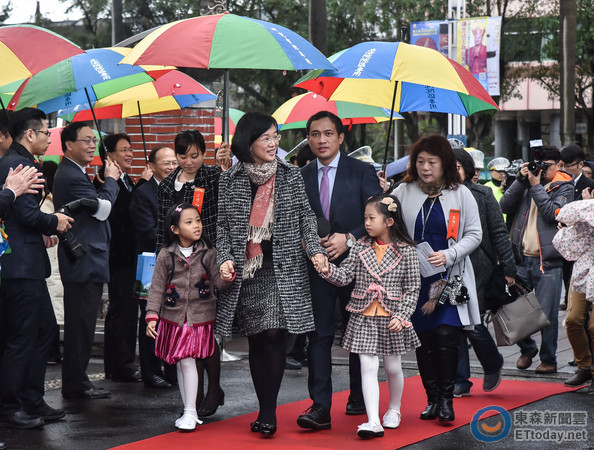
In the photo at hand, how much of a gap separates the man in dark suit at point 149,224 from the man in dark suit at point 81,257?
1.64ft

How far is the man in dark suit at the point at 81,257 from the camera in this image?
742 centimetres

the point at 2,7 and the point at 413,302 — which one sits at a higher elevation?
the point at 2,7

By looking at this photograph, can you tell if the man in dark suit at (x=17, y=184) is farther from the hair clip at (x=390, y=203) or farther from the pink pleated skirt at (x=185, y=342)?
the hair clip at (x=390, y=203)

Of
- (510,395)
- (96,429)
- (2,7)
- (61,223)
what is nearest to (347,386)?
(510,395)

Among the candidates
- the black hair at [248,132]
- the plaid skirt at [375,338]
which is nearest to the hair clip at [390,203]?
the plaid skirt at [375,338]

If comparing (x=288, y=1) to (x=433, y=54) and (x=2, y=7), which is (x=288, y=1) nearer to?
(x=2, y=7)

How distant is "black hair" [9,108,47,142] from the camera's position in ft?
22.3

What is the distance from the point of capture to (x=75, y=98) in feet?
27.8

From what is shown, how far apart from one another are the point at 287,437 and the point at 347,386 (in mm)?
1966

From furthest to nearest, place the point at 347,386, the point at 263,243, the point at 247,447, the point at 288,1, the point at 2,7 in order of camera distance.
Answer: the point at 2,7 → the point at 288,1 → the point at 347,386 → the point at 263,243 → the point at 247,447

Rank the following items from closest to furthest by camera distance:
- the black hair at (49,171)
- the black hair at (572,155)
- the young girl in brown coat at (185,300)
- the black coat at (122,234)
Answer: the young girl in brown coat at (185,300) < the black coat at (122,234) < the black hair at (49,171) < the black hair at (572,155)

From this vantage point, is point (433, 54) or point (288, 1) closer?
point (433, 54)

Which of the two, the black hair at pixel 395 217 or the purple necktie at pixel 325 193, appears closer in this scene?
the black hair at pixel 395 217

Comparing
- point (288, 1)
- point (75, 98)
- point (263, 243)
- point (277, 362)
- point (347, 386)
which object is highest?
point (288, 1)
